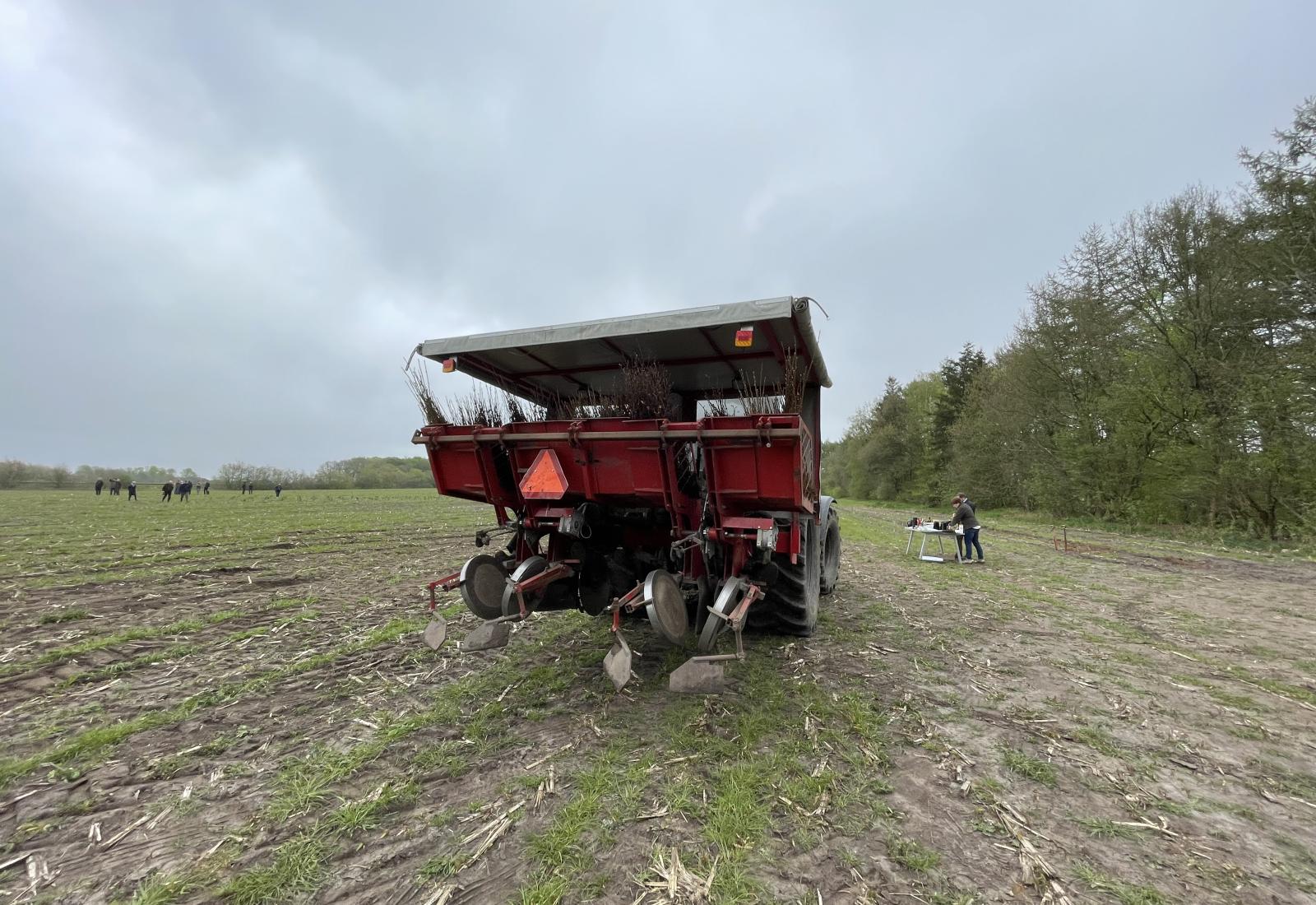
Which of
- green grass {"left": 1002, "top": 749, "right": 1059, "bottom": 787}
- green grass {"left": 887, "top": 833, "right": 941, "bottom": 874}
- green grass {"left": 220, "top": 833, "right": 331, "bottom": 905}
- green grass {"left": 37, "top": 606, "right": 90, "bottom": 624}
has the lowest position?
green grass {"left": 1002, "top": 749, "right": 1059, "bottom": 787}

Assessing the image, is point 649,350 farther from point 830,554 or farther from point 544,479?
point 830,554

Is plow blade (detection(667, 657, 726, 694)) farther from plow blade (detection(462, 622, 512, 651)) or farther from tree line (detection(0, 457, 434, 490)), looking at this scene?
tree line (detection(0, 457, 434, 490))

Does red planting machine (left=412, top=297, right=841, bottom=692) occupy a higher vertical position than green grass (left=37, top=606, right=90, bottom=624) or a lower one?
higher

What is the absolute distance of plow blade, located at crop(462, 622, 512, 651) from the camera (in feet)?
10.3

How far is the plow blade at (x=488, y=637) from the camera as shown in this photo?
3143 millimetres

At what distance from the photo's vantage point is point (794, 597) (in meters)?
4.51

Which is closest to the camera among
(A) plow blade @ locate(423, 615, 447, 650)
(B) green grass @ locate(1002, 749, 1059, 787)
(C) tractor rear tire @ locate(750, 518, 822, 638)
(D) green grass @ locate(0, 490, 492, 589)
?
(B) green grass @ locate(1002, 749, 1059, 787)

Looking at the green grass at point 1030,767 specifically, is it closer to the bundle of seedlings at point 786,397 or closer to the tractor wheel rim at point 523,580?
the bundle of seedlings at point 786,397

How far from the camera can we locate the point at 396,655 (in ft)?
14.2

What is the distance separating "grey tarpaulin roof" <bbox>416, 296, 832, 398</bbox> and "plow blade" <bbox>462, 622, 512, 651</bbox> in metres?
1.90

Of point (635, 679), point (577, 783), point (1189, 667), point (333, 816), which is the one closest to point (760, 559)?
point (635, 679)

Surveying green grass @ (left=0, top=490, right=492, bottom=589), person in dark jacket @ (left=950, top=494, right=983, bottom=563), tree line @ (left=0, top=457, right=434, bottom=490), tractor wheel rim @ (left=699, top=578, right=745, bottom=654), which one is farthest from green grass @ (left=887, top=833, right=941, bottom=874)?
tree line @ (left=0, top=457, right=434, bottom=490)

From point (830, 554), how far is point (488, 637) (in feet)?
16.5

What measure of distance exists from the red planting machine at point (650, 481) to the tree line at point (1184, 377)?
15744 mm
